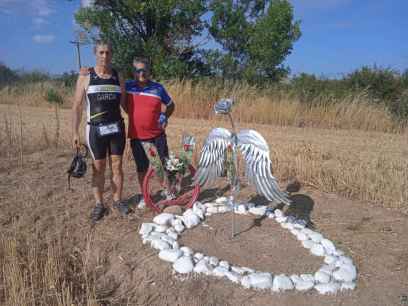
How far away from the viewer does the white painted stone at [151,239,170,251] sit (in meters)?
3.08

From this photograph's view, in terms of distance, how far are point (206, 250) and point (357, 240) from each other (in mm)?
1421

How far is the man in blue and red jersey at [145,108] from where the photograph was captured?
3.57m

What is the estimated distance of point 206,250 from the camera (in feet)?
10.4

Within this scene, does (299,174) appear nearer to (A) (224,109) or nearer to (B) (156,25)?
(A) (224,109)

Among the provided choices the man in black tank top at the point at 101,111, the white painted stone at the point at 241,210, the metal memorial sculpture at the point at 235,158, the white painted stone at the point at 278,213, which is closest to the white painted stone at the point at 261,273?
the white painted stone at the point at 278,213

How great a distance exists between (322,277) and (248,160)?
3.41 feet

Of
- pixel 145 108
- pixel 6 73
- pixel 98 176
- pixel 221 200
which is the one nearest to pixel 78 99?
pixel 145 108

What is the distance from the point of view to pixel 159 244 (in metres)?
3.11

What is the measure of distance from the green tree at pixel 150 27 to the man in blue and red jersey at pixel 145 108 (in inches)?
355

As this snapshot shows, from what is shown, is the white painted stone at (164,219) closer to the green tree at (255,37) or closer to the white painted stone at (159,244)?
the white painted stone at (159,244)

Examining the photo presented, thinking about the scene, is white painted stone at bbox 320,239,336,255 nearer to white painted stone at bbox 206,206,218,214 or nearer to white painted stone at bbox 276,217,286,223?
white painted stone at bbox 276,217,286,223

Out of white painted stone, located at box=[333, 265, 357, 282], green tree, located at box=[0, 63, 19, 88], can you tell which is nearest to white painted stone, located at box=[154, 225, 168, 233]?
white painted stone, located at box=[333, 265, 357, 282]

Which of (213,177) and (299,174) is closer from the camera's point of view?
(213,177)

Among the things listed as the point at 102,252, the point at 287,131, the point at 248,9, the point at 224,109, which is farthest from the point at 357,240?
the point at 248,9
